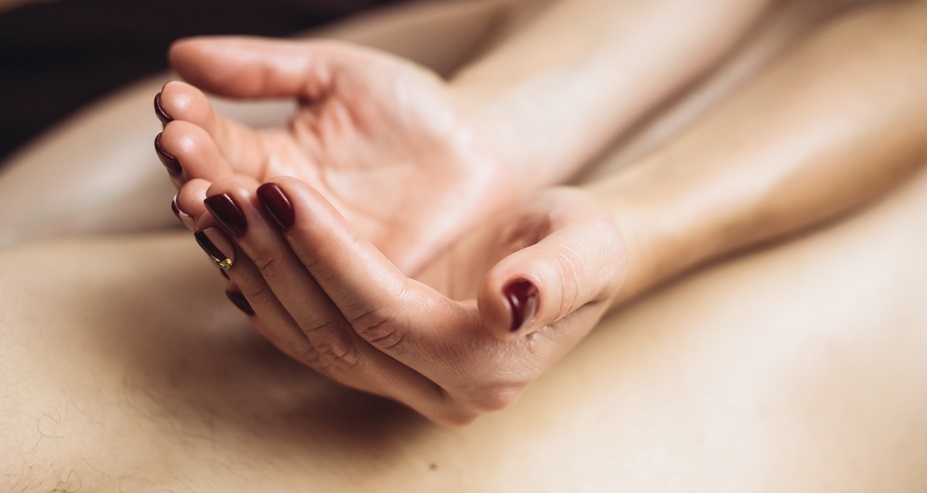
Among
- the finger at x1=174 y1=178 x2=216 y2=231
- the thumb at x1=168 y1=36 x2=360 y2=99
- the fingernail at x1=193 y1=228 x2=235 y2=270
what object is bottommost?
the fingernail at x1=193 y1=228 x2=235 y2=270

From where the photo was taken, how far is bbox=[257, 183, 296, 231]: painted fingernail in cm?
37

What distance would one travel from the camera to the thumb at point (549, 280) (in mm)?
350

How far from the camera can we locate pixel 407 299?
0.39 metres

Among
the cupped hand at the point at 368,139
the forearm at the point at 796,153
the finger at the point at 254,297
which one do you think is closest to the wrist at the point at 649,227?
the forearm at the point at 796,153

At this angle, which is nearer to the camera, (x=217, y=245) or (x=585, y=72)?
(x=217, y=245)

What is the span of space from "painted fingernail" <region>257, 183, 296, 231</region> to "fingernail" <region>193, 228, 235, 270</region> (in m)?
0.04

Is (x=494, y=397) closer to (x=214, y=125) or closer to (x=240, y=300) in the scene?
(x=240, y=300)

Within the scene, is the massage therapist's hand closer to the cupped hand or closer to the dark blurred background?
the cupped hand

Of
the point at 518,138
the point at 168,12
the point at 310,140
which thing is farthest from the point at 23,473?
the point at 168,12

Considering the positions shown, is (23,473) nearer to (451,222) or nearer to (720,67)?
(451,222)

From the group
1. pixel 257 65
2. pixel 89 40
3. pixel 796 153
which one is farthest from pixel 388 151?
pixel 89 40

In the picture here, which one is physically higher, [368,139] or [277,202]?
[368,139]

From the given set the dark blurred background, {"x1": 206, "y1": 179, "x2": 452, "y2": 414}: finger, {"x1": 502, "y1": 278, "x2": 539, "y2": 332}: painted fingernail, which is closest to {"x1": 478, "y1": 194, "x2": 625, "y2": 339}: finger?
{"x1": 502, "y1": 278, "x2": 539, "y2": 332}: painted fingernail

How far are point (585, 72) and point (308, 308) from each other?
1.32ft
